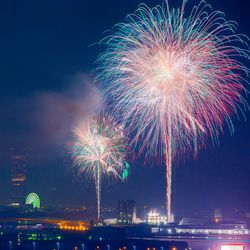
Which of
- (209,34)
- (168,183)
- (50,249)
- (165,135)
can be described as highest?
Result: (209,34)

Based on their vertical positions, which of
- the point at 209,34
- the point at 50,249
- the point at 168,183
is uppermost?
the point at 209,34

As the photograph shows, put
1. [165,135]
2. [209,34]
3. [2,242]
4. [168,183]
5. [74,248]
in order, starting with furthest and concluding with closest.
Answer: [2,242]
[74,248]
[168,183]
[165,135]
[209,34]

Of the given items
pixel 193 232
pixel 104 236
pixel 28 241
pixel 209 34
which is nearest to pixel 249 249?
pixel 193 232

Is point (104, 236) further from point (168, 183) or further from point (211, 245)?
point (168, 183)

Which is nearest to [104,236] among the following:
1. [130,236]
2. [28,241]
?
[130,236]

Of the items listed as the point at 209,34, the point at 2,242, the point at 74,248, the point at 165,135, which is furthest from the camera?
the point at 2,242

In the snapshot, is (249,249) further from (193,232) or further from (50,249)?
(50,249)

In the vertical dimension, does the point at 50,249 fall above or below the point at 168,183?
below

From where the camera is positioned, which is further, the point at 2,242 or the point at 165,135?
the point at 2,242

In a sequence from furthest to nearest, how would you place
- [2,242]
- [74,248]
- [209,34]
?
[2,242], [74,248], [209,34]
